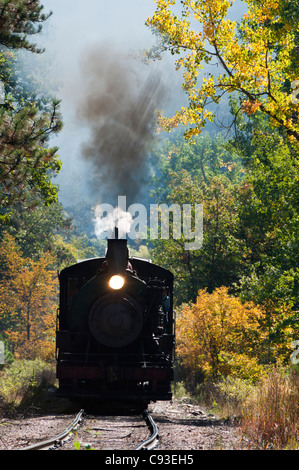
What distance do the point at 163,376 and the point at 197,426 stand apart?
1.59 meters

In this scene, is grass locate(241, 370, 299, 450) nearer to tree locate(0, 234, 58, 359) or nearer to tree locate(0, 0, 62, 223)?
tree locate(0, 0, 62, 223)

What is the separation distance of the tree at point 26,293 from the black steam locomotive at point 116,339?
24.4 meters

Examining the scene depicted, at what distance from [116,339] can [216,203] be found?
23.4 meters

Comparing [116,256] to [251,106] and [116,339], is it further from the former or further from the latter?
[251,106]

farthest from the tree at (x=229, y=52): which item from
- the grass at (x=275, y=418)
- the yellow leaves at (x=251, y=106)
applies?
the grass at (x=275, y=418)

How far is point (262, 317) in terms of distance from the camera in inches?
821

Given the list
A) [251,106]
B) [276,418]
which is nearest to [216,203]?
[251,106]

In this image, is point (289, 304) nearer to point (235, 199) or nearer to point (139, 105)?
point (235, 199)

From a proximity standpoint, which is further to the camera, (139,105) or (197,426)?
(139,105)

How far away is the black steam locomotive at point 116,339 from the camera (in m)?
11.7

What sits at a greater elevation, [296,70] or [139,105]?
[139,105]

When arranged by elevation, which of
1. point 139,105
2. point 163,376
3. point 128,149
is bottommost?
point 163,376

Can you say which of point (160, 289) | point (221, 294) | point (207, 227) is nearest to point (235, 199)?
point (207, 227)
